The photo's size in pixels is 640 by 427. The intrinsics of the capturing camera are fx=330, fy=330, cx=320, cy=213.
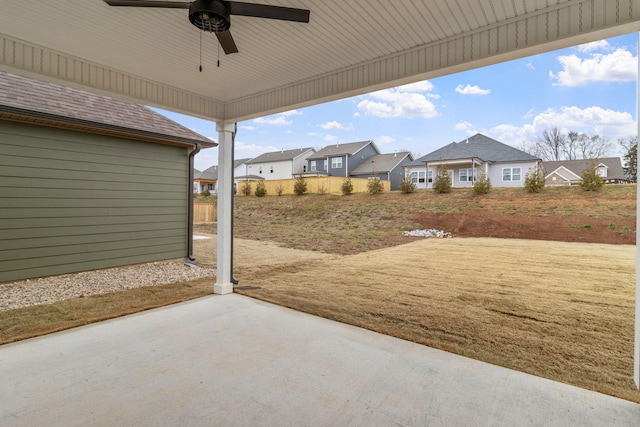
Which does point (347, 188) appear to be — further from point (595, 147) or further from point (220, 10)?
point (220, 10)

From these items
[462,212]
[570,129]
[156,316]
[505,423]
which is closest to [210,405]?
[505,423]

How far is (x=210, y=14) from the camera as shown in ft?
6.80

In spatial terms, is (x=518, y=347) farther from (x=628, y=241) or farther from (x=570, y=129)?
(x=570, y=129)

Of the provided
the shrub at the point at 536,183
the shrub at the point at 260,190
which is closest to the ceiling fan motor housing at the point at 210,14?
the shrub at the point at 536,183

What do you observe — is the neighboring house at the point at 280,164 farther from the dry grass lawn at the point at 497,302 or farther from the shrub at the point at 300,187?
the dry grass lawn at the point at 497,302

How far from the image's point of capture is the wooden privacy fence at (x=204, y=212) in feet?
51.9

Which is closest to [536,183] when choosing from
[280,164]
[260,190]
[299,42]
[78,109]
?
[260,190]

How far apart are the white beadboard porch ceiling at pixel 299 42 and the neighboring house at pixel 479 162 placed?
1461 centimetres

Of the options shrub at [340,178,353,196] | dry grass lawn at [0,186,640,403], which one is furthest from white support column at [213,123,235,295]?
shrub at [340,178,353,196]

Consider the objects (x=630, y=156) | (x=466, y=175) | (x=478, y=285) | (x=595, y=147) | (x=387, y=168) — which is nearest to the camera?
(x=478, y=285)

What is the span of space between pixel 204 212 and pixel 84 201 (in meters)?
10.5

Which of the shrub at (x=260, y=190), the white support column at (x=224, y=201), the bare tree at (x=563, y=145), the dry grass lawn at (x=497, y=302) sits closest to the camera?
the dry grass lawn at (x=497, y=302)

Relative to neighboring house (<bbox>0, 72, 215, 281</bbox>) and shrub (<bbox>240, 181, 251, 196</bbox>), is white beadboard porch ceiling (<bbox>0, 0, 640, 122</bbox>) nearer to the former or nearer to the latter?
neighboring house (<bbox>0, 72, 215, 281</bbox>)

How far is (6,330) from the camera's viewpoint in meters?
3.20
